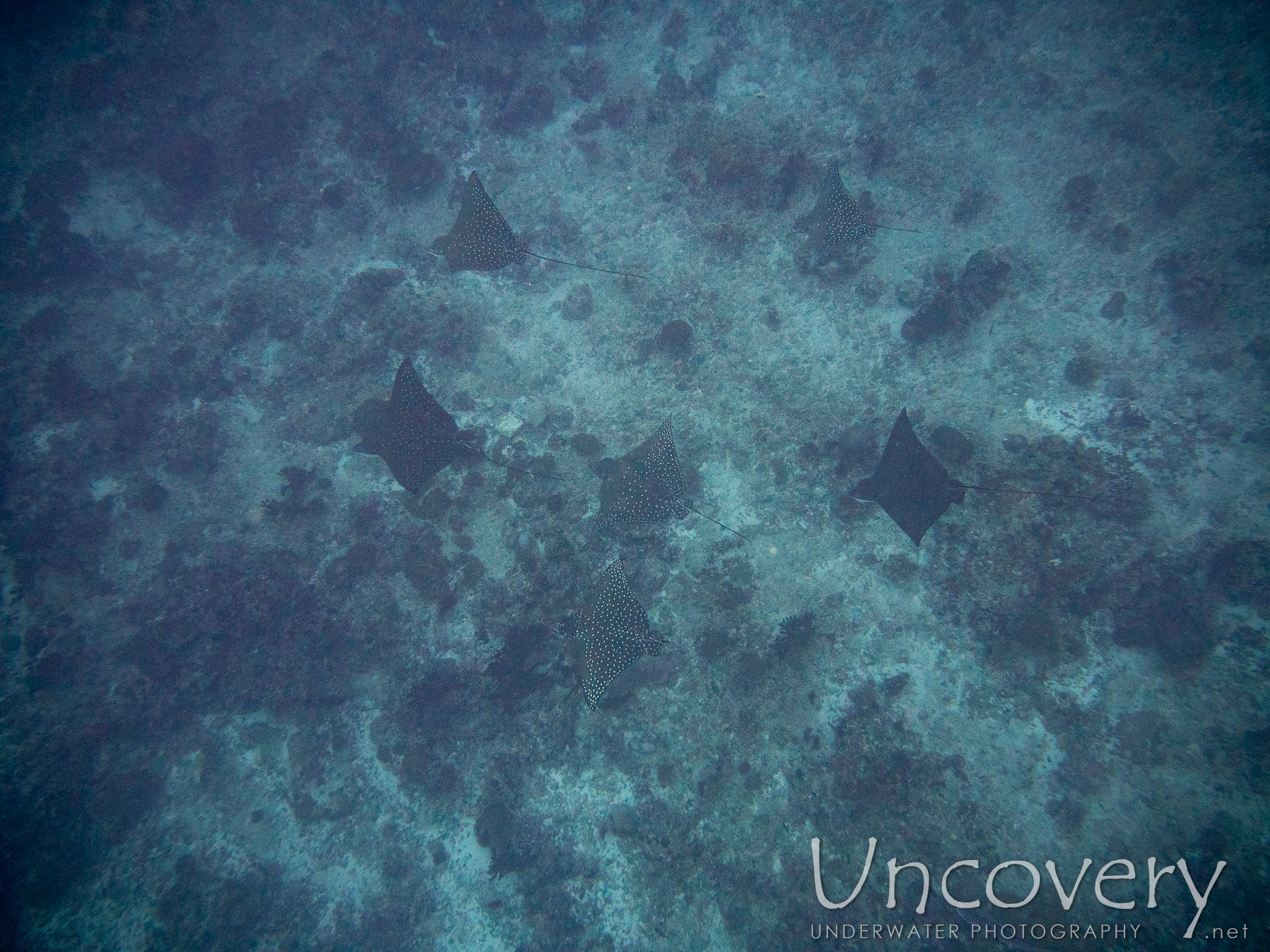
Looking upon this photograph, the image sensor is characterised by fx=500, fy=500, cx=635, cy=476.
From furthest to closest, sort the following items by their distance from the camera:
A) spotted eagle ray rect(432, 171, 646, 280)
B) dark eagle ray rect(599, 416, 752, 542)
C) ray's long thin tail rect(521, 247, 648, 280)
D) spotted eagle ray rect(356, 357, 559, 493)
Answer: ray's long thin tail rect(521, 247, 648, 280) < spotted eagle ray rect(432, 171, 646, 280) < spotted eagle ray rect(356, 357, 559, 493) < dark eagle ray rect(599, 416, 752, 542)

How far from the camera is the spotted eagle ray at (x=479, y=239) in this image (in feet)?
27.4

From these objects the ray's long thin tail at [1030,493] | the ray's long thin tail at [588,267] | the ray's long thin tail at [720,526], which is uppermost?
the ray's long thin tail at [588,267]

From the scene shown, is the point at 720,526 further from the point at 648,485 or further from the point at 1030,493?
the point at 1030,493

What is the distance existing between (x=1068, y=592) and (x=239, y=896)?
1307 cm

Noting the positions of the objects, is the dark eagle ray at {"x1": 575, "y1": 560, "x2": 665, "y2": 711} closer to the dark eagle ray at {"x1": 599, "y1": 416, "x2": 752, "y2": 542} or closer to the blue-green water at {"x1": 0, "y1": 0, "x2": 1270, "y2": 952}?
the blue-green water at {"x1": 0, "y1": 0, "x2": 1270, "y2": 952}

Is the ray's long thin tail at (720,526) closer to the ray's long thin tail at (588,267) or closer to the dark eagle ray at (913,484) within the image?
the dark eagle ray at (913,484)

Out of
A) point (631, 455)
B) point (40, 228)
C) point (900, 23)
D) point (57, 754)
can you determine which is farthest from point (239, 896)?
point (900, 23)

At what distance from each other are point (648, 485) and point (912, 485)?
144 inches

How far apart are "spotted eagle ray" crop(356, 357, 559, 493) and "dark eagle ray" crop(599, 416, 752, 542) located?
100 inches

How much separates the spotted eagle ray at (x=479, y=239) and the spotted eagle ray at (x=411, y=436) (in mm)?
2444

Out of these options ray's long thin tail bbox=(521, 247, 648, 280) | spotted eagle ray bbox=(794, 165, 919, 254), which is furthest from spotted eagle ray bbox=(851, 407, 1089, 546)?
ray's long thin tail bbox=(521, 247, 648, 280)

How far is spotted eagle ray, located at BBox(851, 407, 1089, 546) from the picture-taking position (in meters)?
6.80

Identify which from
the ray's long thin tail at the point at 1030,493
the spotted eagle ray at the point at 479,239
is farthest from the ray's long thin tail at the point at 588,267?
the ray's long thin tail at the point at 1030,493

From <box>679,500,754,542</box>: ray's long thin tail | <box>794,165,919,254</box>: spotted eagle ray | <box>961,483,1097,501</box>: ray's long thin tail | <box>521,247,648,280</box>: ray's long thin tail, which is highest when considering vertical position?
<box>794,165,919,254</box>: spotted eagle ray
